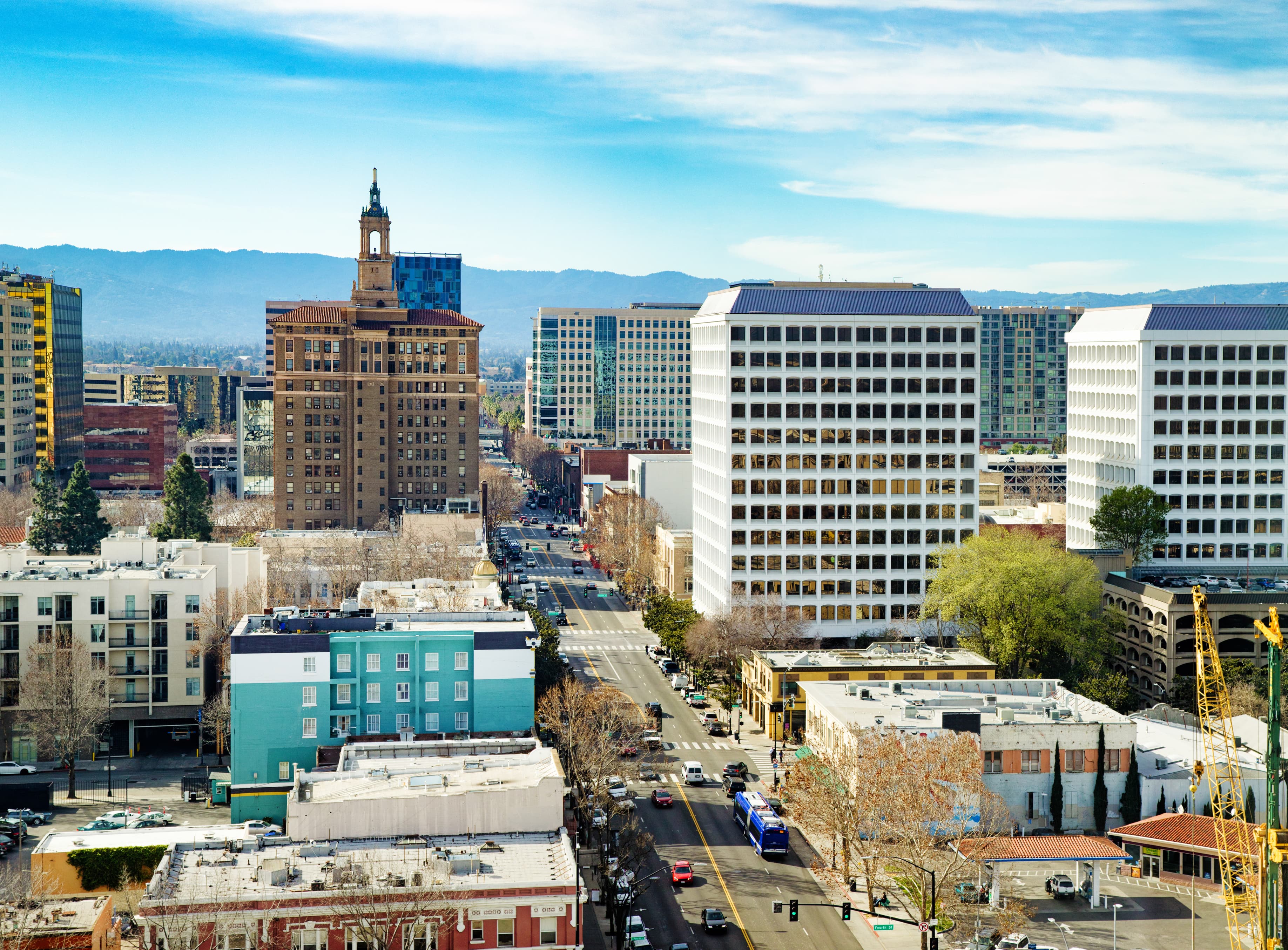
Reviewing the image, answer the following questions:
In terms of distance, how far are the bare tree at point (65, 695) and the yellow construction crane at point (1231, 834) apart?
238ft

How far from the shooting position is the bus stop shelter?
78750mm

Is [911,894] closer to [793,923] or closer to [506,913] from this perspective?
[793,923]

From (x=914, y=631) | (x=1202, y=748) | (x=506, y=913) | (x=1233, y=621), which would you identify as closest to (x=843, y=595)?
(x=914, y=631)

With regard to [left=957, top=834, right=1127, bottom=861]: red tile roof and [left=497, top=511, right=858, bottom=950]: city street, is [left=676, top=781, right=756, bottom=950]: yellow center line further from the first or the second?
[left=957, top=834, right=1127, bottom=861]: red tile roof

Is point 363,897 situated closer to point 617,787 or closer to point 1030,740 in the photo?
point 617,787

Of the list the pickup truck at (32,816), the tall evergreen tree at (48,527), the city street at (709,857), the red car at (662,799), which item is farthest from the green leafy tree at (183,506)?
the red car at (662,799)

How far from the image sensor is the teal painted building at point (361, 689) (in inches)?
3440

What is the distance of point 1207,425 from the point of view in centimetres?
14488

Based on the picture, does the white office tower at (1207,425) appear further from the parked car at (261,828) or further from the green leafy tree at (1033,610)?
the parked car at (261,828)

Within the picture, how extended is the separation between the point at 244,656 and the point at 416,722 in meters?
11.0

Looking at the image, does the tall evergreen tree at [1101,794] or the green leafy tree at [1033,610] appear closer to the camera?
the tall evergreen tree at [1101,794]

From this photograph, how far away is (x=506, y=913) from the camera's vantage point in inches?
2453

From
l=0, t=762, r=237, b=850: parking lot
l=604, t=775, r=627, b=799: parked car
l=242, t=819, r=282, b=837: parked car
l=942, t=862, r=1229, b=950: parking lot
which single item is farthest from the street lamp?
l=0, t=762, r=237, b=850: parking lot

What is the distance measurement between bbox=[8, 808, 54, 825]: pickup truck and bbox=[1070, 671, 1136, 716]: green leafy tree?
242 feet
